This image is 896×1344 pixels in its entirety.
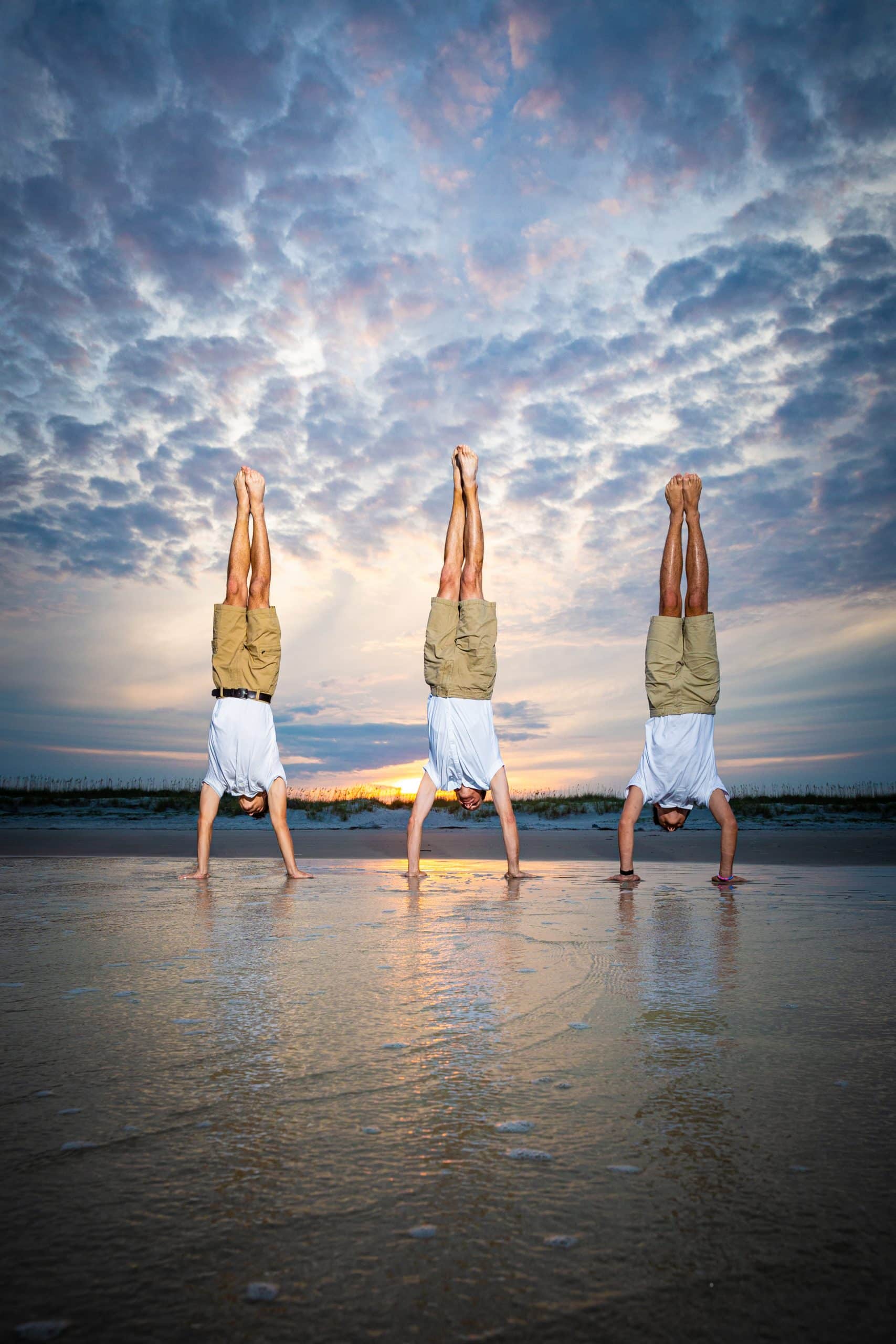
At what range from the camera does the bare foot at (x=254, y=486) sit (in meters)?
6.57

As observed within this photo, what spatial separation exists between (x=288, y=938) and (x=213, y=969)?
0.65m

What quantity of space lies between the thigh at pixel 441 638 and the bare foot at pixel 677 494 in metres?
Result: 1.81

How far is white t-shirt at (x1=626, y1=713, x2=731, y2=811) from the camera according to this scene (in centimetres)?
629

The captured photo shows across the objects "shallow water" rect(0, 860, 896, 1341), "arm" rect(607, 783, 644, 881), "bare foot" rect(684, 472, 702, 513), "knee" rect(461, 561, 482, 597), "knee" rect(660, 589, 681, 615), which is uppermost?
"bare foot" rect(684, 472, 702, 513)

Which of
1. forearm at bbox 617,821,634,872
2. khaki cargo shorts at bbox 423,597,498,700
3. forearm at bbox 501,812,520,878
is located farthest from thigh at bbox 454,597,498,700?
forearm at bbox 617,821,634,872

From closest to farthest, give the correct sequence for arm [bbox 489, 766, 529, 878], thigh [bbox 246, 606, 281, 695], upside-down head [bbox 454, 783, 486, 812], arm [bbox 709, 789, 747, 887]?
arm [bbox 709, 789, 747, 887], upside-down head [bbox 454, 783, 486, 812], arm [bbox 489, 766, 529, 878], thigh [bbox 246, 606, 281, 695]

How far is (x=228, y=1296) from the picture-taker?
89cm

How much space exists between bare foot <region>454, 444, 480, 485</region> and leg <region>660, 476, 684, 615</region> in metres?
1.46

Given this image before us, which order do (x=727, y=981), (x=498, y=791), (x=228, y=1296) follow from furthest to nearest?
(x=498, y=791) → (x=727, y=981) → (x=228, y=1296)

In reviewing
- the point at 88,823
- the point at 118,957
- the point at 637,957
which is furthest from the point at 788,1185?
the point at 88,823

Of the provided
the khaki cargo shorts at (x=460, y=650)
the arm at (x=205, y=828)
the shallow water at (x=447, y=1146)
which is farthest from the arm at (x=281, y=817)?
the shallow water at (x=447, y=1146)

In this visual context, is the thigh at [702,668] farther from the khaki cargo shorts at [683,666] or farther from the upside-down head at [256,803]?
the upside-down head at [256,803]

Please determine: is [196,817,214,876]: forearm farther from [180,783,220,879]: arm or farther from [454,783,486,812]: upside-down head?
[454,783,486,812]: upside-down head

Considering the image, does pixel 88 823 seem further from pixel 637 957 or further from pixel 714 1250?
pixel 714 1250
